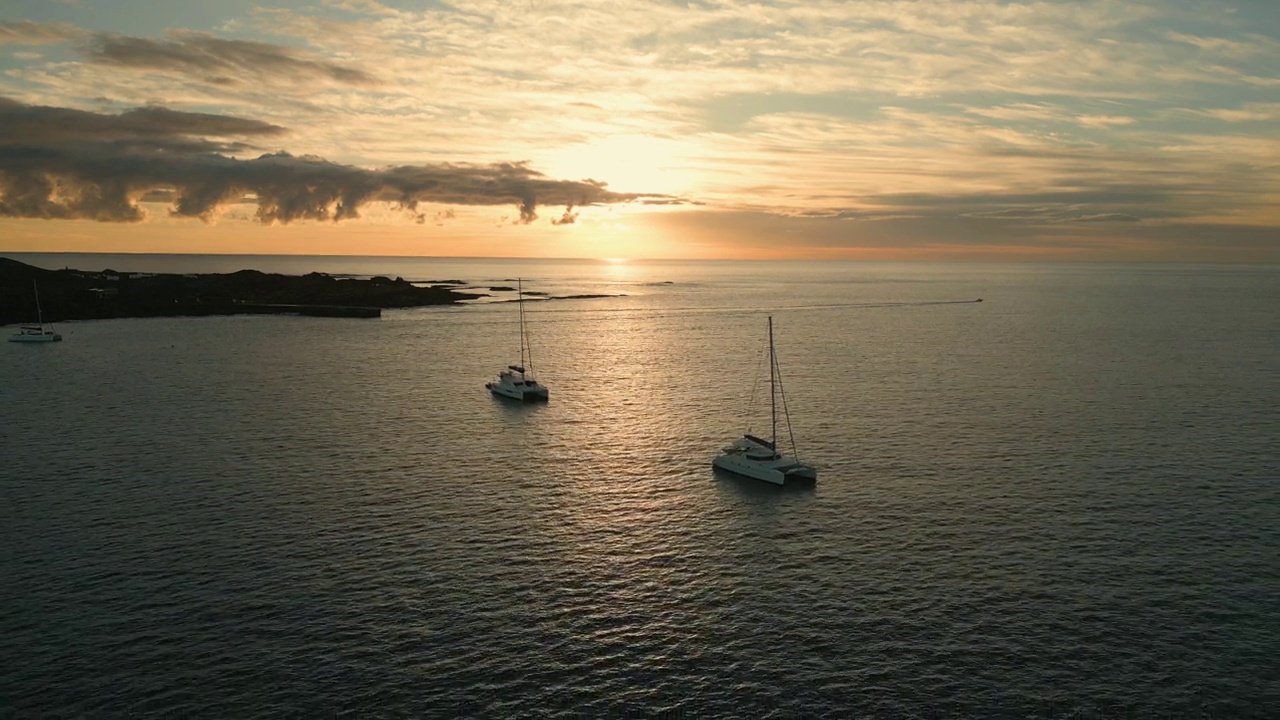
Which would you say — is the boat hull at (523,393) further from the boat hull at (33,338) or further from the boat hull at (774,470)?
the boat hull at (33,338)

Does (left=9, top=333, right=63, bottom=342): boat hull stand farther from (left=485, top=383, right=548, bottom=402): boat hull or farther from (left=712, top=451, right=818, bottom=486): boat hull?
(left=712, top=451, right=818, bottom=486): boat hull

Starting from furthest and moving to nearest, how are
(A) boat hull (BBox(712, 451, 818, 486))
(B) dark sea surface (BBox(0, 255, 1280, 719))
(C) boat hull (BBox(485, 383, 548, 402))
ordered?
(C) boat hull (BBox(485, 383, 548, 402)) < (A) boat hull (BBox(712, 451, 818, 486)) < (B) dark sea surface (BBox(0, 255, 1280, 719))

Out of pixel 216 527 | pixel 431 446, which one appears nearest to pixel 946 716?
pixel 216 527

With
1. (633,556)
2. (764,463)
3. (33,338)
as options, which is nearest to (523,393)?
(764,463)

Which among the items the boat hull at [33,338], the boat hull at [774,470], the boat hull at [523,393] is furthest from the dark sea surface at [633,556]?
the boat hull at [33,338]

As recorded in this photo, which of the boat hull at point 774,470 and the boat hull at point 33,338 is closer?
the boat hull at point 774,470

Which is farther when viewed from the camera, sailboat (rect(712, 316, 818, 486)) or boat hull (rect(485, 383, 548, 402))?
boat hull (rect(485, 383, 548, 402))

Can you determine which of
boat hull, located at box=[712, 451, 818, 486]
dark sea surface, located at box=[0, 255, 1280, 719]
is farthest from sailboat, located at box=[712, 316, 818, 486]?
dark sea surface, located at box=[0, 255, 1280, 719]

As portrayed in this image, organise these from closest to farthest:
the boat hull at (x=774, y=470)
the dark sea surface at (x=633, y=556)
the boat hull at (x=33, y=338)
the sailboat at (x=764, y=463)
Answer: the dark sea surface at (x=633, y=556) → the boat hull at (x=774, y=470) → the sailboat at (x=764, y=463) → the boat hull at (x=33, y=338)

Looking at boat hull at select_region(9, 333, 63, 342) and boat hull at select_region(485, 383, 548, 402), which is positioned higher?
boat hull at select_region(9, 333, 63, 342)
